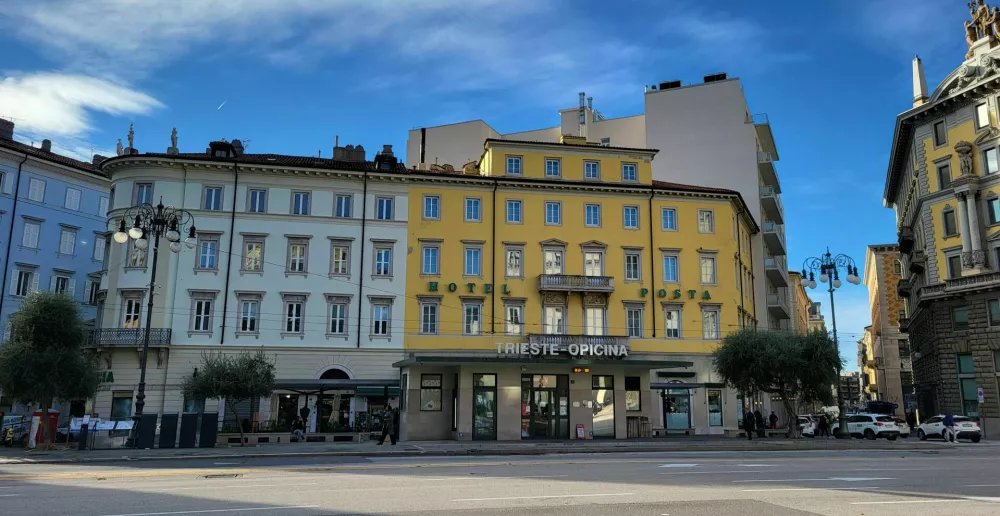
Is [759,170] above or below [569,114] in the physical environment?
below

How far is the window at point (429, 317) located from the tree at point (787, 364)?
1635 centimetres

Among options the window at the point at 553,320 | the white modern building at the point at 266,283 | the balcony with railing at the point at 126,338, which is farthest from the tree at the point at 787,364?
the balcony with railing at the point at 126,338

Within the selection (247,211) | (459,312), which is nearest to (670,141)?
(459,312)

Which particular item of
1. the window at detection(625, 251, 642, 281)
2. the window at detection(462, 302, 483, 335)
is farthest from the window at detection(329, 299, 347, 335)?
the window at detection(625, 251, 642, 281)

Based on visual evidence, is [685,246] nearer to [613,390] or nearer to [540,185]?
[540,185]

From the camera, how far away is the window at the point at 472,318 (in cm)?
4541

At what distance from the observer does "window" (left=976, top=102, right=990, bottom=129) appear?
159 ft

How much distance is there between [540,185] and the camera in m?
47.4

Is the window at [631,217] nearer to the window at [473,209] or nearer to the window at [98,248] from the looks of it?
the window at [473,209]

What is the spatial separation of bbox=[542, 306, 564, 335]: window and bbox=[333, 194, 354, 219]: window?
514 inches

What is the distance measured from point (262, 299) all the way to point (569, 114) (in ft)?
109

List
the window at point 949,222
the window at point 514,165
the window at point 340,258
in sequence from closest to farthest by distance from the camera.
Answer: the window at point 340,258, the window at point 514,165, the window at point 949,222

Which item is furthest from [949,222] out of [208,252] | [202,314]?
[202,314]

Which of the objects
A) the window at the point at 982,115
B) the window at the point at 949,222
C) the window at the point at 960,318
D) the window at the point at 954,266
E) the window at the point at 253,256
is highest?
the window at the point at 982,115
